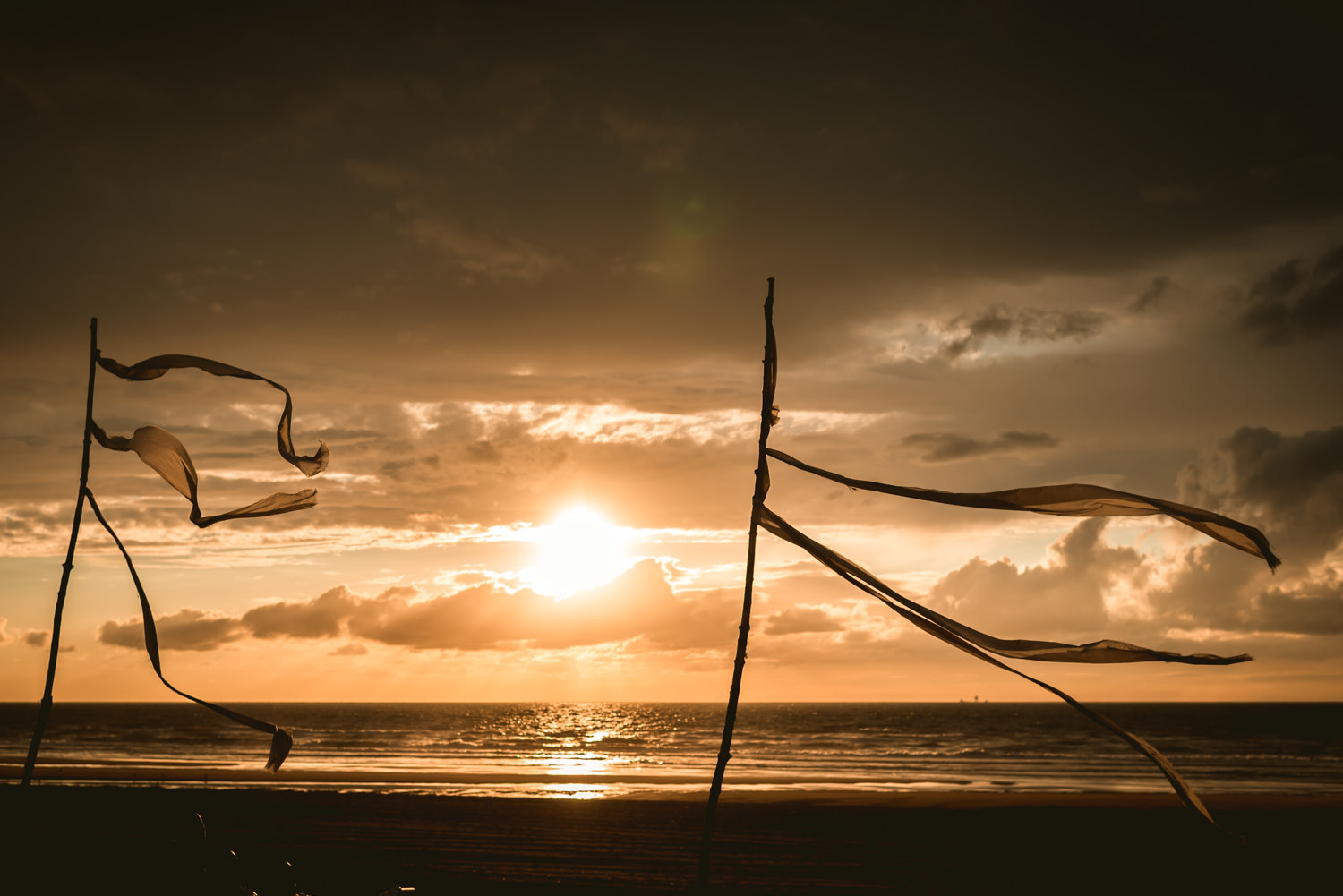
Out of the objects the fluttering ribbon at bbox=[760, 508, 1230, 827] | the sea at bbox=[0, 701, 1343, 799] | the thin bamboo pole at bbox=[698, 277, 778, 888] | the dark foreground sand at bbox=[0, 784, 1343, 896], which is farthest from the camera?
the sea at bbox=[0, 701, 1343, 799]

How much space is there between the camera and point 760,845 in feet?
46.4

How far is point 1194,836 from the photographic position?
50.1ft

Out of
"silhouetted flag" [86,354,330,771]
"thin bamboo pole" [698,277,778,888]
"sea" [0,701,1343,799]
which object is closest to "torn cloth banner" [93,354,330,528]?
"silhouetted flag" [86,354,330,771]

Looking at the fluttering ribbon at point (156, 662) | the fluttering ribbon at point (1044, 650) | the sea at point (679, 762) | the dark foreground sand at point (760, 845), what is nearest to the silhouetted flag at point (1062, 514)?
the fluttering ribbon at point (1044, 650)

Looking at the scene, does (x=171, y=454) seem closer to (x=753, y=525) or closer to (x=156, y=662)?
(x=156, y=662)

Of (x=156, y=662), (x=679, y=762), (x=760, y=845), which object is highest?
(x=156, y=662)

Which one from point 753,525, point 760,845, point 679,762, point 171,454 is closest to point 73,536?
point 171,454

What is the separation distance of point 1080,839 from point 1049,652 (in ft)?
49.7

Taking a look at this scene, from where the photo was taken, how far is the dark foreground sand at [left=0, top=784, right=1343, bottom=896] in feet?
37.8

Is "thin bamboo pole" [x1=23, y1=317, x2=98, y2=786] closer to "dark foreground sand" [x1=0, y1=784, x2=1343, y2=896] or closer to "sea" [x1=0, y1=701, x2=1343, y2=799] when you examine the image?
"dark foreground sand" [x1=0, y1=784, x2=1343, y2=896]

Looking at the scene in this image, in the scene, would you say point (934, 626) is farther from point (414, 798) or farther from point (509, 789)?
point (509, 789)

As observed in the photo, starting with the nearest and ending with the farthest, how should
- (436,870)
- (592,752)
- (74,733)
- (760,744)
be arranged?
(436,870), (592,752), (760,744), (74,733)

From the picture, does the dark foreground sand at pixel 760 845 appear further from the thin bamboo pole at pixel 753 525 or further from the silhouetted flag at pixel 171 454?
the thin bamboo pole at pixel 753 525

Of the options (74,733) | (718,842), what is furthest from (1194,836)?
(74,733)
